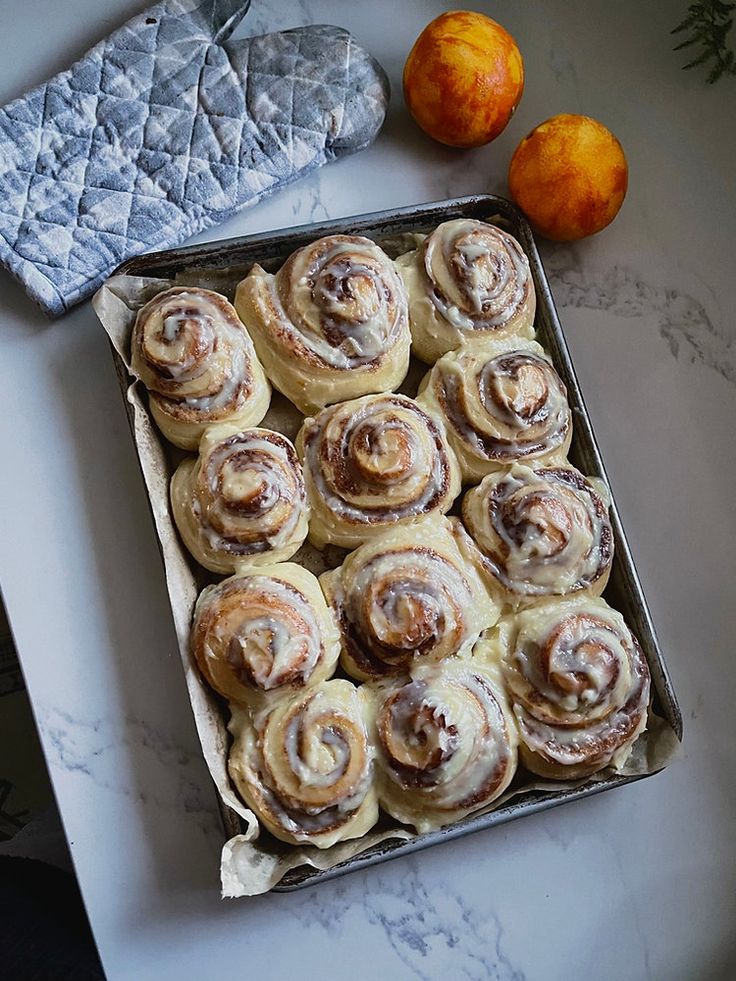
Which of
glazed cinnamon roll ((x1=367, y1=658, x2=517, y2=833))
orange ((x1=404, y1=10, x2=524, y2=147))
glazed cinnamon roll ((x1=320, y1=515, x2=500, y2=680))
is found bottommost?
glazed cinnamon roll ((x1=367, y1=658, x2=517, y2=833))

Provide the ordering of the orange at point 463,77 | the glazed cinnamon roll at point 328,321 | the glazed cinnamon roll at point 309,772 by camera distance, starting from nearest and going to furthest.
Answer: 1. the glazed cinnamon roll at point 309,772
2. the glazed cinnamon roll at point 328,321
3. the orange at point 463,77

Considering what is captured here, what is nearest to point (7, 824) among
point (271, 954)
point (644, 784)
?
point (271, 954)

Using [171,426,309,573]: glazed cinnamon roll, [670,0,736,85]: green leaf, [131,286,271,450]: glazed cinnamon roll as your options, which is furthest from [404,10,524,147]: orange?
[171,426,309,573]: glazed cinnamon roll

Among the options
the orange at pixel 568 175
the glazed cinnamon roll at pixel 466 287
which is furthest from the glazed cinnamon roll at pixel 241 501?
the orange at pixel 568 175

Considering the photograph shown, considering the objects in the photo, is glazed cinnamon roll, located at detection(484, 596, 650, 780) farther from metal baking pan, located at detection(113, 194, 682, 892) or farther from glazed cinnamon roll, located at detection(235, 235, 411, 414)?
glazed cinnamon roll, located at detection(235, 235, 411, 414)

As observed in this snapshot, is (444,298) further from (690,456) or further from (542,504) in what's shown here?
(690,456)

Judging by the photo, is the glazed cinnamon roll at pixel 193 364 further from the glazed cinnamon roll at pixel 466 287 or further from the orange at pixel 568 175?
the orange at pixel 568 175
